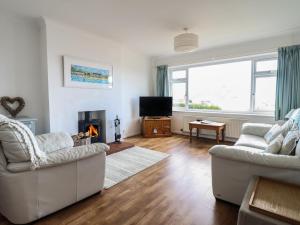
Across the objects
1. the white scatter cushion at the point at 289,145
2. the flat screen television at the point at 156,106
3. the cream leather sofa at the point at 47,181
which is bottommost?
the cream leather sofa at the point at 47,181

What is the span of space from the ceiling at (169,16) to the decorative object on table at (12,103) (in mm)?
1427

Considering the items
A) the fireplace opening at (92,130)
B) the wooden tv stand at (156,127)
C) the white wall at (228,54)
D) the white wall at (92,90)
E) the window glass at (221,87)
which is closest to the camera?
the white wall at (92,90)

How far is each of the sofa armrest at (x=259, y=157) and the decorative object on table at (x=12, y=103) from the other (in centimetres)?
318

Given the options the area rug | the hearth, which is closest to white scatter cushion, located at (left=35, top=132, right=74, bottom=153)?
the area rug

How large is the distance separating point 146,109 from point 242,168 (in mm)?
3679

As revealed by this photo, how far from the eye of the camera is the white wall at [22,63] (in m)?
2.94

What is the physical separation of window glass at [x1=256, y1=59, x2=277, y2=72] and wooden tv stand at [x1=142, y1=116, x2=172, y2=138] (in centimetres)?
266

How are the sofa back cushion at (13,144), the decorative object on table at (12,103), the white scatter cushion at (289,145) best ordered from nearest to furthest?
1. the sofa back cushion at (13,144)
2. the white scatter cushion at (289,145)
3. the decorative object on table at (12,103)

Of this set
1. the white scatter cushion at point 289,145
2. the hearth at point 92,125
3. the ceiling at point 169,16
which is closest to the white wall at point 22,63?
the ceiling at point 169,16

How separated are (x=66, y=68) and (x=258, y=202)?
3.55m

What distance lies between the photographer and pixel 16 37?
3.06 m

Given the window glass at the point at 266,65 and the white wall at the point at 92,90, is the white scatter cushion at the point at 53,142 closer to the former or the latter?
the white wall at the point at 92,90

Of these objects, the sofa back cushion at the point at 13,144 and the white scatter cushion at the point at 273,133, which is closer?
the sofa back cushion at the point at 13,144

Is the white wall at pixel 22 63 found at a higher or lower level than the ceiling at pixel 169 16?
lower
